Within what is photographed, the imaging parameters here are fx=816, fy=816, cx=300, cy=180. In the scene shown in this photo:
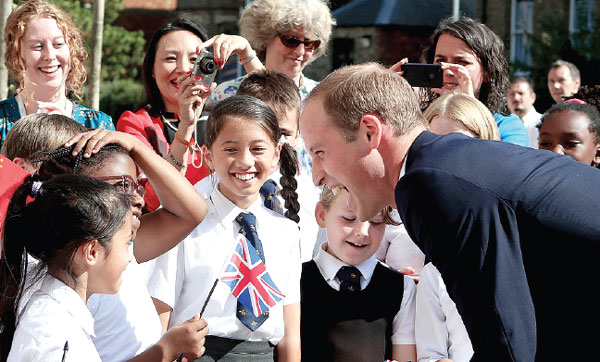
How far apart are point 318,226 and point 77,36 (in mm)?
1679

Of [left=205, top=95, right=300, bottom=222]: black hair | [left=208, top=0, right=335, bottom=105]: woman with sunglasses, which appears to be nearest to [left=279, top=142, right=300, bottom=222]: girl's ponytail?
[left=205, top=95, right=300, bottom=222]: black hair

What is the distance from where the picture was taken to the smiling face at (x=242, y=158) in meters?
3.72

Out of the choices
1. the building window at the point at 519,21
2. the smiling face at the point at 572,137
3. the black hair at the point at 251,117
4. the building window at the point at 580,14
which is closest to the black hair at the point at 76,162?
the black hair at the point at 251,117

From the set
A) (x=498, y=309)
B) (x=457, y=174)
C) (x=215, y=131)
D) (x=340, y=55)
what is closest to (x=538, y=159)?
(x=457, y=174)

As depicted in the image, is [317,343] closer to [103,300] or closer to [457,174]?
[103,300]

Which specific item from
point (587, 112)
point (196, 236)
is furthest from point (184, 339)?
point (587, 112)

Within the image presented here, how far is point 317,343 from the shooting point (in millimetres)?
3754

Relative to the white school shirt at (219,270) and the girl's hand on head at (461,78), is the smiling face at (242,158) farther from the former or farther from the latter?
the girl's hand on head at (461,78)

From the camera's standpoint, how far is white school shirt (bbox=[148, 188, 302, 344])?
3.43 metres

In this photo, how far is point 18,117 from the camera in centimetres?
420

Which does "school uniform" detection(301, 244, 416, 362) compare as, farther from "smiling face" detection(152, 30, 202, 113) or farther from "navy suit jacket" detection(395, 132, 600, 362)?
"navy suit jacket" detection(395, 132, 600, 362)

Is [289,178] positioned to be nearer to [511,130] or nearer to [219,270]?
[219,270]

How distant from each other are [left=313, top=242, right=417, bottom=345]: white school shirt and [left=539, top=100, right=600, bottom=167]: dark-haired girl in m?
1.56

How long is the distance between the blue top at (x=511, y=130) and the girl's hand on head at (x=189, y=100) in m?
1.62
